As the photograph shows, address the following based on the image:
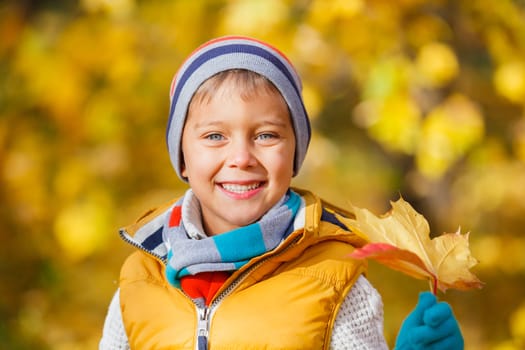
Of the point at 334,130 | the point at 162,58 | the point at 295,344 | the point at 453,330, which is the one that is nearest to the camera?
the point at 453,330

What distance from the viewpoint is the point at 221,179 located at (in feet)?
7.61

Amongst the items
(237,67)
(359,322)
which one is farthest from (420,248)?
(237,67)

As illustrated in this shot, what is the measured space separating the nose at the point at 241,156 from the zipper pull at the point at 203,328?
39 cm

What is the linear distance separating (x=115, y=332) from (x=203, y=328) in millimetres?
363

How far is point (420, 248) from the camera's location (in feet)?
6.70

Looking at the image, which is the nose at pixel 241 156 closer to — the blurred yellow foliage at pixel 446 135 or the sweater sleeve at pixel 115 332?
the sweater sleeve at pixel 115 332

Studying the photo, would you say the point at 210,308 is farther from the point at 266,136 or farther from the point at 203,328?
the point at 266,136

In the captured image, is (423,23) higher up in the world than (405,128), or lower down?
higher up

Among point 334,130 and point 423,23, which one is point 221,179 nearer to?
point 423,23

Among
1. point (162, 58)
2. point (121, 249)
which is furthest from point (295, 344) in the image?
point (121, 249)

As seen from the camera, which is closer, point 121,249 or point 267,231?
point 267,231

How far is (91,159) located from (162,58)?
0.81 meters

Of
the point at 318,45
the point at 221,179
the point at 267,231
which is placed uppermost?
the point at 318,45

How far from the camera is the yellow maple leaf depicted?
2.02 meters
